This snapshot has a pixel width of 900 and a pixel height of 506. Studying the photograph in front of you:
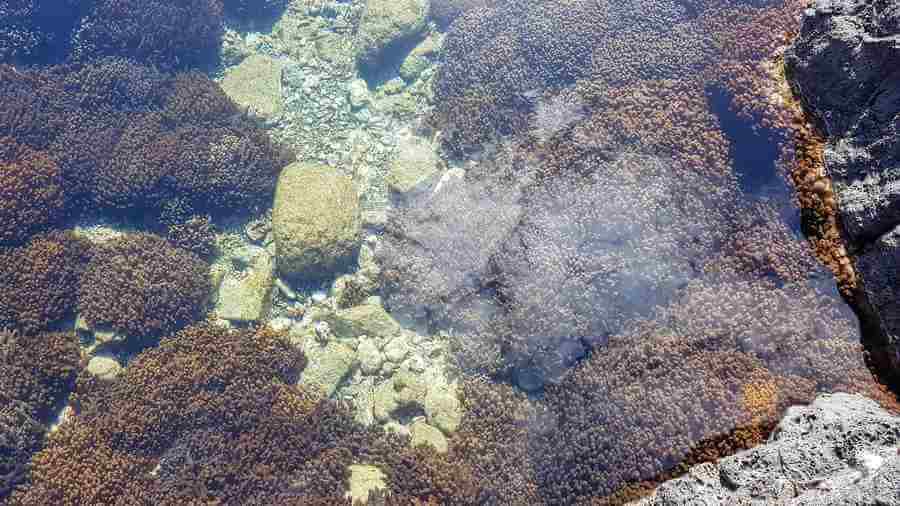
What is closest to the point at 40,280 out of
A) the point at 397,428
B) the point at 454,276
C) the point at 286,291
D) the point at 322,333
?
the point at 286,291

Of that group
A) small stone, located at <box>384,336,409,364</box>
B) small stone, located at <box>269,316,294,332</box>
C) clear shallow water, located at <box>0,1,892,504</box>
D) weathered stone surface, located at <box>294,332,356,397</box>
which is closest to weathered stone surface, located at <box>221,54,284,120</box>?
clear shallow water, located at <box>0,1,892,504</box>

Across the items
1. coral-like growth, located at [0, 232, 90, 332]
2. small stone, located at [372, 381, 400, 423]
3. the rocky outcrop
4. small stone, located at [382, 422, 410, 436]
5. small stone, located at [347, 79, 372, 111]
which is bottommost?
coral-like growth, located at [0, 232, 90, 332]

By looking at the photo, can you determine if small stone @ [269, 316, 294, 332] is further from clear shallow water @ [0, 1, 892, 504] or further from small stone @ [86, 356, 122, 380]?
small stone @ [86, 356, 122, 380]

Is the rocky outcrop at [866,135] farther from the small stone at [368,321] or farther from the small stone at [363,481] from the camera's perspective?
the small stone at [368,321]

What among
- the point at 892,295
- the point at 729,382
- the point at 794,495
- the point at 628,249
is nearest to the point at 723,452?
the point at 729,382

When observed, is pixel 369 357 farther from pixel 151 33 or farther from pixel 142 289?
pixel 151 33

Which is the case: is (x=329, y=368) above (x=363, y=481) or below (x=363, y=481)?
above
